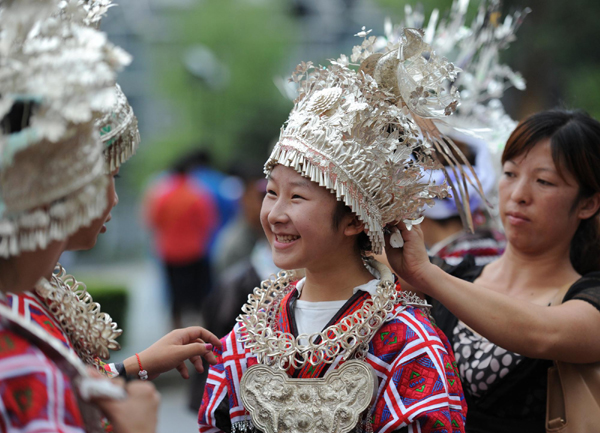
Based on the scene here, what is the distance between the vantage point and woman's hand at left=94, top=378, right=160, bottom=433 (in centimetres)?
153

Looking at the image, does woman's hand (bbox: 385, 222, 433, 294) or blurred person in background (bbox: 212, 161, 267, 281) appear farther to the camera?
blurred person in background (bbox: 212, 161, 267, 281)

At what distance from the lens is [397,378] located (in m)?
2.24

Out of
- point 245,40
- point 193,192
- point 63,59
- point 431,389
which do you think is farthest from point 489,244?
point 245,40

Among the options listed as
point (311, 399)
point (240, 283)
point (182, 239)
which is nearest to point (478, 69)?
point (240, 283)

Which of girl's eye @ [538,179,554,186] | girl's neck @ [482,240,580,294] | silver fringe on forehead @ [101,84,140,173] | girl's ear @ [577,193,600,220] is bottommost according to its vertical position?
girl's neck @ [482,240,580,294]

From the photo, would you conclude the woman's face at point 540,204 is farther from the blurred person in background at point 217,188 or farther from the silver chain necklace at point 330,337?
the blurred person in background at point 217,188

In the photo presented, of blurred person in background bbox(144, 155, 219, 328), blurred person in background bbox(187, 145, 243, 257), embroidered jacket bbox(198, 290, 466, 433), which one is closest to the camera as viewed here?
embroidered jacket bbox(198, 290, 466, 433)

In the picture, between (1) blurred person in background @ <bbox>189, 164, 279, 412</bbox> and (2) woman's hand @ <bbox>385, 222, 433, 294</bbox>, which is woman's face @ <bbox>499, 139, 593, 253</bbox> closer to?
(2) woman's hand @ <bbox>385, 222, 433, 294</bbox>

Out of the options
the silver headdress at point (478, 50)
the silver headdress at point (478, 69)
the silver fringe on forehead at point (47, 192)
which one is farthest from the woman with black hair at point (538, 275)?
the silver fringe on forehead at point (47, 192)

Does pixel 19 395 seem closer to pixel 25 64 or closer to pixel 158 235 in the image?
pixel 25 64

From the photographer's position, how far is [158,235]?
30.3ft

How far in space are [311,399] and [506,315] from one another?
2.54ft

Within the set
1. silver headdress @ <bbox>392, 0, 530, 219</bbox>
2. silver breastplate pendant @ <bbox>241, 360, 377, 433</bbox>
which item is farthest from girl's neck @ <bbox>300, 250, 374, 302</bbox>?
silver headdress @ <bbox>392, 0, 530, 219</bbox>

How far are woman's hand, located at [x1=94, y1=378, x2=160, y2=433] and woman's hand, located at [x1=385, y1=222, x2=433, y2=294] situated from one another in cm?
111
